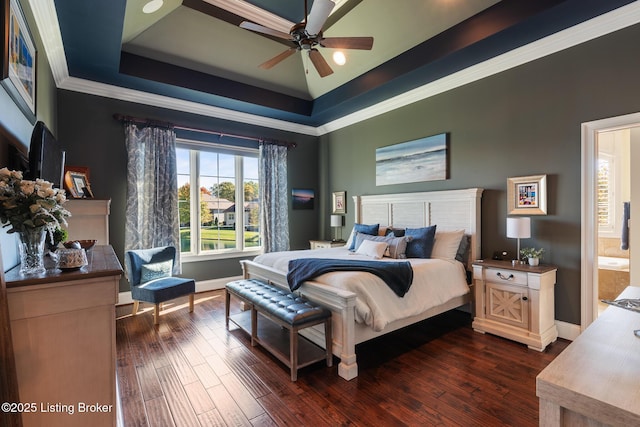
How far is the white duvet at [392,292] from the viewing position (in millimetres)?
2525

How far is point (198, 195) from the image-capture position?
4930 millimetres

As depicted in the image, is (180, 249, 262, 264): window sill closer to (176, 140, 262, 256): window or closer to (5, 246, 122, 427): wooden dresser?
(176, 140, 262, 256): window

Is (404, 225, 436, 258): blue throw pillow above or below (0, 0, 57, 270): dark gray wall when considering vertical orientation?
below

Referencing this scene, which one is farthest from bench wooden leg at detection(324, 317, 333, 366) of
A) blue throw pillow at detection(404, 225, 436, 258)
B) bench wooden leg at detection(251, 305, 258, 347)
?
blue throw pillow at detection(404, 225, 436, 258)

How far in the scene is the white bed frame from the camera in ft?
8.00

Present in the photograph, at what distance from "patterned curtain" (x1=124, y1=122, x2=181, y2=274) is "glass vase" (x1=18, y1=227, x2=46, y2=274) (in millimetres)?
3029

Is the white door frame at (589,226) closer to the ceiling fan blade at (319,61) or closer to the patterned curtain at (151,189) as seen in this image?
the ceiling fan blade at (319,61)

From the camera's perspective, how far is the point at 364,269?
275 cm

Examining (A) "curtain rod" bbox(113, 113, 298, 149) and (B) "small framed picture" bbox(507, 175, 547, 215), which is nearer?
(B) "small framed picture" bbox(507, 175, 547, 215)

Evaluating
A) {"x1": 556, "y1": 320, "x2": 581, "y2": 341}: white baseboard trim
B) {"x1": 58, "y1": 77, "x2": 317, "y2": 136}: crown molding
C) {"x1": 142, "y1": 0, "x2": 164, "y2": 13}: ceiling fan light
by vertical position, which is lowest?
{"x1": 556, "y1": 320, "x2": 581, "y2": 341}: white baseboard trim

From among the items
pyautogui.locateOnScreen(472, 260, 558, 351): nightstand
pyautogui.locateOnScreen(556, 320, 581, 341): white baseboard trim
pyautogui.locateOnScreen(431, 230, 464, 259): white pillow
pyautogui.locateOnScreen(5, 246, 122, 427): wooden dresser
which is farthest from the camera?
pyautogui.locateOnScreen(431, 230, 464, 259): white pillow

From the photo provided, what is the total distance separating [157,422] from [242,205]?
3.81 metres

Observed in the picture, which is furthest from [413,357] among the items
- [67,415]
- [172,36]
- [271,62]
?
[172,36]

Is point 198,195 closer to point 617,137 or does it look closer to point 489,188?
point 489,188
